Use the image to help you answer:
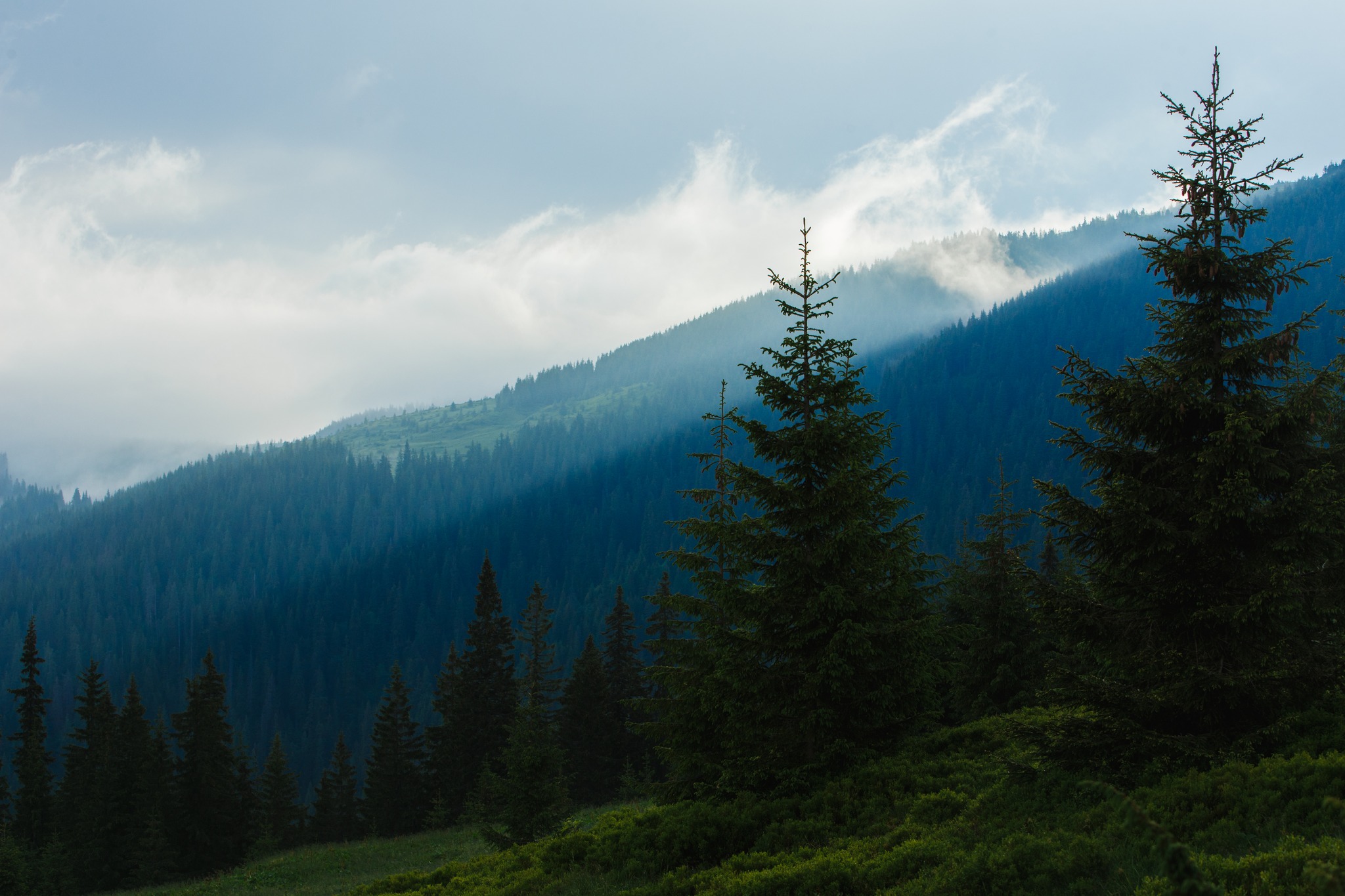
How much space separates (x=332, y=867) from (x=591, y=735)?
21.8 meters

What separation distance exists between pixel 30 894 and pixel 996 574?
49843 mm

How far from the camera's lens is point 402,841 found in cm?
3547

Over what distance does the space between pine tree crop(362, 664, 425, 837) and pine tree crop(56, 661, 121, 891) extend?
1484cm

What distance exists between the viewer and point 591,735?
4903 centimetres

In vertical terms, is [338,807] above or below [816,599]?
below

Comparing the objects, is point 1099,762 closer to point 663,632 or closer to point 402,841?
point 663,632

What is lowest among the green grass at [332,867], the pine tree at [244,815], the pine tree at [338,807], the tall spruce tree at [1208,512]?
the pine tree at [338,807]

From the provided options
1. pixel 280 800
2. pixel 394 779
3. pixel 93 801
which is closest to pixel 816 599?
pixel 394 779

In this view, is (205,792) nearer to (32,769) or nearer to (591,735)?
(32,769)

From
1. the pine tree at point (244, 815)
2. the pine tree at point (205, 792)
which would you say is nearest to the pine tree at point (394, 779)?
the pine tree at point (244, 815)

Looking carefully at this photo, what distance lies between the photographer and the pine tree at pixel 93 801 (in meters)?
44.2

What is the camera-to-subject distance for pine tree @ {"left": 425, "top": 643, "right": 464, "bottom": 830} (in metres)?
47.2

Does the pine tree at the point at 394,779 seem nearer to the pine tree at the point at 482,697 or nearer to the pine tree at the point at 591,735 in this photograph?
the pine tree at the point at 482,697

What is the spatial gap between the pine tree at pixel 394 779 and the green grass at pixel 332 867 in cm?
1677
